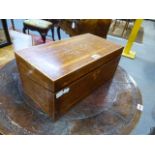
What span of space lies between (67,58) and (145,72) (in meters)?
1.87

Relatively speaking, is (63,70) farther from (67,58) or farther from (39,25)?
(39,25)

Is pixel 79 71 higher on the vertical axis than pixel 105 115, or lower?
higher

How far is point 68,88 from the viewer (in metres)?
0.64

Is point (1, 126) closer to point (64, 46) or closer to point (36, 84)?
point (36, 84)

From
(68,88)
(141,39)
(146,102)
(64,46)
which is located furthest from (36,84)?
(141,39)

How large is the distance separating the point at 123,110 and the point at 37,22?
5.92 feet

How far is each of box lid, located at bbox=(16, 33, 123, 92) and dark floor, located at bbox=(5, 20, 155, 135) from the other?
528 millimetres

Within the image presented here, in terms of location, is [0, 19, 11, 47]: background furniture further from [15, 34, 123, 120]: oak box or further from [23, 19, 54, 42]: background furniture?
[15, 34, 123, 120]: oak box

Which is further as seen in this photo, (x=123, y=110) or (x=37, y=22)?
(x=37, y=22)

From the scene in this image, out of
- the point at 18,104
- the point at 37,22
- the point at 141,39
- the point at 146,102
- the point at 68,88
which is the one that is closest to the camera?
the point at 68,88

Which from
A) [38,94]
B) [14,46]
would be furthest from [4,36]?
[38,94]

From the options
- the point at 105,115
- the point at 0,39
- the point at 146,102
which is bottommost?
the point at 146,102

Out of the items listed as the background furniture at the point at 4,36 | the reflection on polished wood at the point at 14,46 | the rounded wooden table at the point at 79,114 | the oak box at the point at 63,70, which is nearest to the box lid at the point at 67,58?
the oak box at the point at 63,70

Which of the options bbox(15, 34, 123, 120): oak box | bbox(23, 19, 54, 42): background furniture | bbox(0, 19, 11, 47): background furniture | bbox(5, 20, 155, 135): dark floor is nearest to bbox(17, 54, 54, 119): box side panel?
bbox(15, 34, 123, 120): oak box
